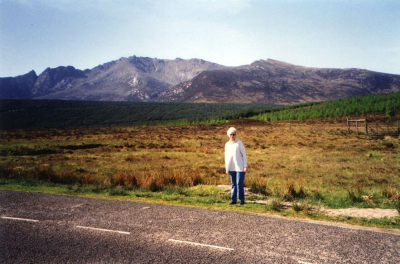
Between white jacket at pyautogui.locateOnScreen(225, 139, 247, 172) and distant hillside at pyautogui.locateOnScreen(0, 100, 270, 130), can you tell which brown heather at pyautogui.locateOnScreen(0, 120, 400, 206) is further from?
distant hillside at pyautogui.locateOnScreen(0, 100, 270, 130)

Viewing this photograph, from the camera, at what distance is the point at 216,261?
Result: 624 centimetres

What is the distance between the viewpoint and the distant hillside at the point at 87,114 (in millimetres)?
132375

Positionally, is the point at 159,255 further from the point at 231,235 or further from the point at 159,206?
the point at 159,206

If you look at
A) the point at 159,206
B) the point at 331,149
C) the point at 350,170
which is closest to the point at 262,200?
the point at 159,206

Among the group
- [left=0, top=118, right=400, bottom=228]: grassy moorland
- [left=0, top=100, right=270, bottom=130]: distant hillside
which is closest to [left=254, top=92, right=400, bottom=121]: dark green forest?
[left=0, top=100, right=270, bottom=130]: distant hillside

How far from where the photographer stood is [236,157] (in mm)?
10797

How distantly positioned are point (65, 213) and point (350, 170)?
19.9m

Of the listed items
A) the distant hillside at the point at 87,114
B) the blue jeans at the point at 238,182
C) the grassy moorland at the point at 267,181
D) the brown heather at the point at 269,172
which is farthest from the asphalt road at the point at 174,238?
the distant hillside at the point at 87,114

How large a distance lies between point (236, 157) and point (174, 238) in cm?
423

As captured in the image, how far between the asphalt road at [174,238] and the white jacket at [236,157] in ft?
5.74

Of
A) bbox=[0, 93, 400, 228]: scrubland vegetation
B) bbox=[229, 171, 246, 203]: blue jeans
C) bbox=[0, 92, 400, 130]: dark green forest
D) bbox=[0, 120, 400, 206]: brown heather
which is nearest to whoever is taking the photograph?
bbox=[229, 171, 246, 203]: blue jeans

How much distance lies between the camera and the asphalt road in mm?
6469

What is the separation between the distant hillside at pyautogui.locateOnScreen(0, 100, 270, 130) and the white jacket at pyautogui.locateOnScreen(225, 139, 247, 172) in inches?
4033

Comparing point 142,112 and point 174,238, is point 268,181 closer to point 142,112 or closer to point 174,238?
point 174,238
